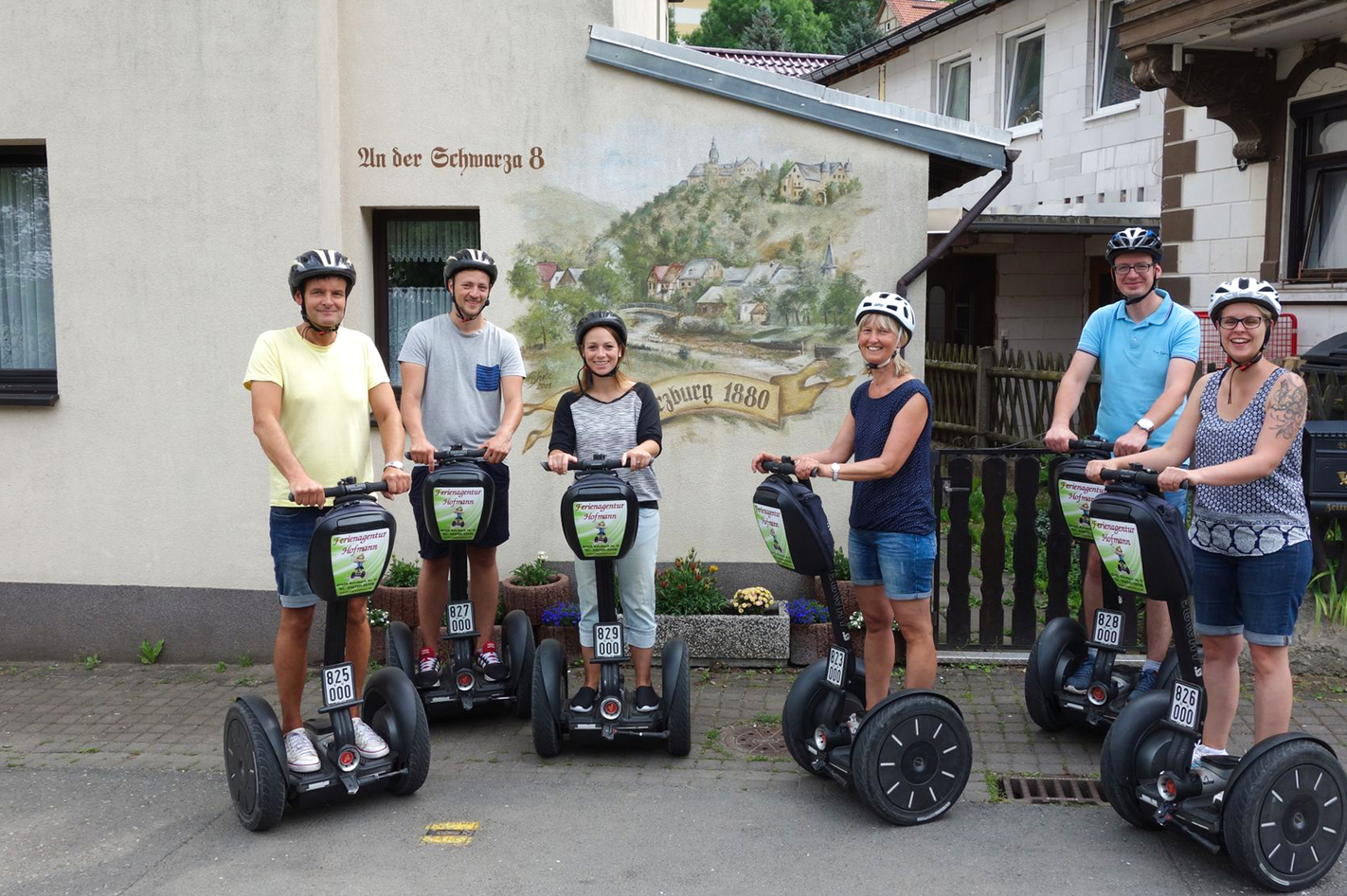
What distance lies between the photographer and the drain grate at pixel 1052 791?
16.4 feet

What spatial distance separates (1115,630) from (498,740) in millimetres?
2926

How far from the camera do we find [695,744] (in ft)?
18.8

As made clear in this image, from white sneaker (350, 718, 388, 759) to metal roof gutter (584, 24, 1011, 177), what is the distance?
13.4ft

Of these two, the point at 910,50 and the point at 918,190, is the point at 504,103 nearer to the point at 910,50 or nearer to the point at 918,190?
the point at 918,190

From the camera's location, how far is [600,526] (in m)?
5.17

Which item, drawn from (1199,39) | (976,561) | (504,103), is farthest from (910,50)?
(504,103)

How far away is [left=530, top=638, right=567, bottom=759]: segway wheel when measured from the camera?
5.42m

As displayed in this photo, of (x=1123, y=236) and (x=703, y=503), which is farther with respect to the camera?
(x=703, y=503)

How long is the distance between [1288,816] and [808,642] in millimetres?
3126

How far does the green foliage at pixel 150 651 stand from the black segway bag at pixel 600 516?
340 centimetres

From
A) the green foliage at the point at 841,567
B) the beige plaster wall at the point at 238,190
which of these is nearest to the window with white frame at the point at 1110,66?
the beige plaster wall at the point at 238,190

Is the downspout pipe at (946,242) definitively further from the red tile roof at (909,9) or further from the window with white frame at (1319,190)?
the red tile roof at (909,9)

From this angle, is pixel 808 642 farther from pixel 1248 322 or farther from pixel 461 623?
pixel 1248 322

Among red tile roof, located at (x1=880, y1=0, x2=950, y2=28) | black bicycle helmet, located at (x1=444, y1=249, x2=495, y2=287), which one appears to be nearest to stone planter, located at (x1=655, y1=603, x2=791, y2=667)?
black bicycle helmet, located at (x1=444, y1=249, x2=495, y2=287)
